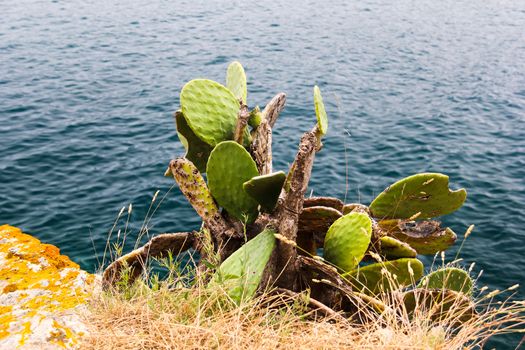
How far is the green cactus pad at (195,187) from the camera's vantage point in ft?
14.2

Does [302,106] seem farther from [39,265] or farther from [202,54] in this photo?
[39,265]

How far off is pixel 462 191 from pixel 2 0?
24.9 meters

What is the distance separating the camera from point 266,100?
13695 millimetres

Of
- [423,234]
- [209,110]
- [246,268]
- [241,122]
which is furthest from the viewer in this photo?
[423,234]

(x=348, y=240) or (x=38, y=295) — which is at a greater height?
(x=348, y=240)

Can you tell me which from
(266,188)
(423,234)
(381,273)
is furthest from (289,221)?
(423,234)

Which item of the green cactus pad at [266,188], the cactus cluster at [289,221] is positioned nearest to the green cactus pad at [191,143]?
the cactus cluster at [289,221]

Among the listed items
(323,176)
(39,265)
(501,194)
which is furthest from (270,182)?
(501,194)

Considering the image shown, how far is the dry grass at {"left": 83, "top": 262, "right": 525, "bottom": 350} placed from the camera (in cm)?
312

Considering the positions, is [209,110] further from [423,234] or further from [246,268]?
[423,234]

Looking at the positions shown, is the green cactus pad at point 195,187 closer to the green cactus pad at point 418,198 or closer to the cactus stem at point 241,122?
the cactus stem at point 241,122

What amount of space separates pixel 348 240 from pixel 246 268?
77cm

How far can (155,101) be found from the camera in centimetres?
1355

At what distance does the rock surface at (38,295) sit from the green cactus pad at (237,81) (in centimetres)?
204
